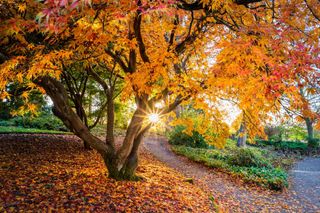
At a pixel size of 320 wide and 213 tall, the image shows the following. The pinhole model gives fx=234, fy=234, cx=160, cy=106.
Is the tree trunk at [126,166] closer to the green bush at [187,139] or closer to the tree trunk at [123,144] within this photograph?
the tree trunk at [123,144]

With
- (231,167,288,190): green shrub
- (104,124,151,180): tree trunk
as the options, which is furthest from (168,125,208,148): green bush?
(104,124,151,180): tree trunk

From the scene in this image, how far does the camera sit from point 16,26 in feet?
11.3

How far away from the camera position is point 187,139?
1558 centimetres

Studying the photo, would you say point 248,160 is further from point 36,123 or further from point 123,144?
point 36,123

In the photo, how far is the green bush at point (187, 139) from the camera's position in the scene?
49.6 ft

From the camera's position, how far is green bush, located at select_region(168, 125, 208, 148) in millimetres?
15113

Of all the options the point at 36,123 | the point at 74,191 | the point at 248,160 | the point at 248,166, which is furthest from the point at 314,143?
the point at 36,123

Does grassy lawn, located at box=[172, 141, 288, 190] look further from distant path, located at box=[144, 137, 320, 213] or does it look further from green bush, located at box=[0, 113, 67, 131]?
green bush, located at box=[0, 113, 67, 131]

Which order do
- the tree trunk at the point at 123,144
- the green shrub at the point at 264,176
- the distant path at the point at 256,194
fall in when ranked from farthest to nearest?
the green shrub at the point at 264,176 < the distant path at the point at 256,194 < the tree trunk at the point at 123,144

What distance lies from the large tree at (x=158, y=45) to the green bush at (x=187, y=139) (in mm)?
8675

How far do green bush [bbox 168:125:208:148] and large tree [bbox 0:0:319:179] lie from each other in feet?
28.5

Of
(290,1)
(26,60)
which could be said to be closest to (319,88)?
(290,1)

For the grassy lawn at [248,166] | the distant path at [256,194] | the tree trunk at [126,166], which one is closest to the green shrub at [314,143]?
the distant path at [256,194]

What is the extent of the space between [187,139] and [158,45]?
1018 centimetres
